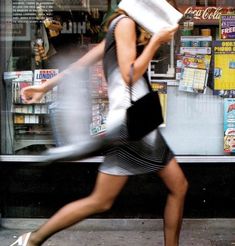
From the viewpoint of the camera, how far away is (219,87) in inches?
232

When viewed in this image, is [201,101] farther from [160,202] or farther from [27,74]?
[27,74]

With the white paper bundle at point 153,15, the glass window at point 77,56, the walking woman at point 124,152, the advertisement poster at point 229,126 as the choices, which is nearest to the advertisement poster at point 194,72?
the glass window at point 77,56

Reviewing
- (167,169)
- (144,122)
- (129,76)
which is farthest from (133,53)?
(167,169)

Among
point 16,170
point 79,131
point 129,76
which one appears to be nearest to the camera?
point 129,76

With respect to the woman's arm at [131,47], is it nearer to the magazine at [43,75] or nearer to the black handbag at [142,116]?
the black handbag at [142,116]

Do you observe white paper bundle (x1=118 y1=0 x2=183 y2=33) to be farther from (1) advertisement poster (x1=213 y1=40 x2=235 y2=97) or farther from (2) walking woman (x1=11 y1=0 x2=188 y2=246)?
(1) advertisement poster (x1=213 y1=40 x2=235 y2=97)

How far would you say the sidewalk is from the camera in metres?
5.41

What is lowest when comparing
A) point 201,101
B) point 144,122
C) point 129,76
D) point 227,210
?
point 227,210

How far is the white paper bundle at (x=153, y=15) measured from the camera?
3.75m

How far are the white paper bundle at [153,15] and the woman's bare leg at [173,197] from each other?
838mm

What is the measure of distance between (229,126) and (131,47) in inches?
94.5

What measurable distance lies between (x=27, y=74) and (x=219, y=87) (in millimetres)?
1749

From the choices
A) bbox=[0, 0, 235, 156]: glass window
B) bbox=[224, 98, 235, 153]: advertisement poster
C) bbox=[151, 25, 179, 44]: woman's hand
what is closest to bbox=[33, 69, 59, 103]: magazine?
bbox=[0, 0, 235, 156]: glass window

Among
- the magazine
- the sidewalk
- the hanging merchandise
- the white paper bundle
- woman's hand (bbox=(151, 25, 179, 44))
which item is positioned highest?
the white paper bundle
